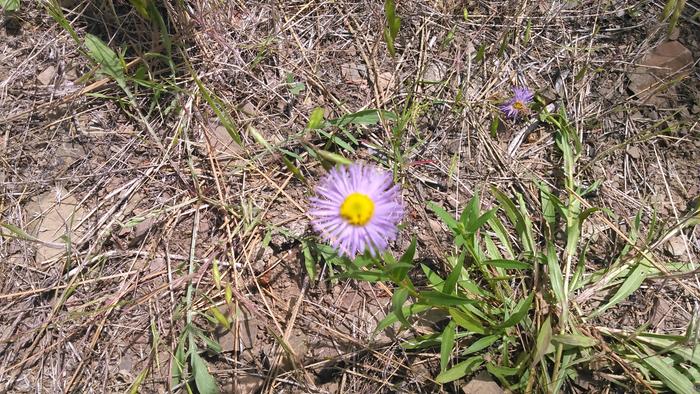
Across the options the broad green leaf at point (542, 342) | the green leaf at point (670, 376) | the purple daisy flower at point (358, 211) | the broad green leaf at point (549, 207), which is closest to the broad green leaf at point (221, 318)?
the purple daisy flower at point (358, 211)

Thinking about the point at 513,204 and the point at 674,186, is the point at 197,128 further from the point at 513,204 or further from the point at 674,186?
the point at 674,186

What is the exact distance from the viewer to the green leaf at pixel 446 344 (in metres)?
1.68

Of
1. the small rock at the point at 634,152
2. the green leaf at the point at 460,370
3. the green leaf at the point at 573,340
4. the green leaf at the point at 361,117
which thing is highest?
the small rock at the point at 634,152

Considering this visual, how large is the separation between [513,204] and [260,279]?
100 cm

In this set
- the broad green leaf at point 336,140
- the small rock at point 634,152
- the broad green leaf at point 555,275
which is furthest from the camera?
the small rock at point 634,152

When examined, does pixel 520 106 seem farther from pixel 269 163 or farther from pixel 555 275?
pixel 269 163

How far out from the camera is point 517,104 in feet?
7.31

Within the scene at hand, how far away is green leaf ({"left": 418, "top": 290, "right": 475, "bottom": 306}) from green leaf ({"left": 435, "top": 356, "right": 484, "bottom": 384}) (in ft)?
0.86

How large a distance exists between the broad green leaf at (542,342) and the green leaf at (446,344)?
10.6 inches

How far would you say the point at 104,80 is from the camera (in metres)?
2.15

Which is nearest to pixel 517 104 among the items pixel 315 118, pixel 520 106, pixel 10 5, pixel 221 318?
pixel 520 106

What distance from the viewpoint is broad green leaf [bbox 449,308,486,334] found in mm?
1725

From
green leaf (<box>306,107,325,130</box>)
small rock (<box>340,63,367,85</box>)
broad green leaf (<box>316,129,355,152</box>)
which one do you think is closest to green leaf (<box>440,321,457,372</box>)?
broad green leaf (<box>316,129,355,152</box>)

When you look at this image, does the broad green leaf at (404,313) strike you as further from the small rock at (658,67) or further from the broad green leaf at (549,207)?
the small rock at (658,67)
